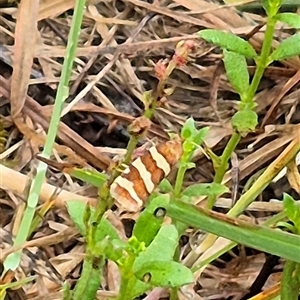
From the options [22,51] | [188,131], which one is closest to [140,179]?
[188,131]

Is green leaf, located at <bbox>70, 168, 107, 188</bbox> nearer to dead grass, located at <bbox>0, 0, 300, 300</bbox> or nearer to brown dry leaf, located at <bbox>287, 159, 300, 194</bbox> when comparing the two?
dead grass, located at <bbox>0, 0, 300, 300</bbox>

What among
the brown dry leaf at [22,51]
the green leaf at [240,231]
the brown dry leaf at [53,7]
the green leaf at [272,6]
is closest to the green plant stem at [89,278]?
the green leaf at [240,231]

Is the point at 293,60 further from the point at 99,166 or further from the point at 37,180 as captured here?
the point at 37,180

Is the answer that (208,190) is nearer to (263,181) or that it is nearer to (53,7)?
(263,181)

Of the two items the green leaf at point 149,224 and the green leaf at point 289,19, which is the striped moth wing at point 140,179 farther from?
the green leaf at point 289,19

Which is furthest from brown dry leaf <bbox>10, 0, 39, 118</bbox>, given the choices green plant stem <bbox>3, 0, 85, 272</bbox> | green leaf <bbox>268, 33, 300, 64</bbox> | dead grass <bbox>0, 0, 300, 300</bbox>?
green leaf <bbox>268, 33, 300, 64</bbox>

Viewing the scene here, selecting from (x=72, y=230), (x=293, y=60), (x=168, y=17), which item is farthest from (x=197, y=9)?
(x=72, y=230)
